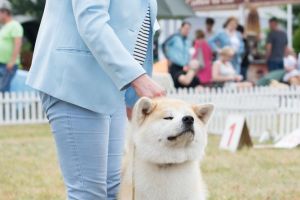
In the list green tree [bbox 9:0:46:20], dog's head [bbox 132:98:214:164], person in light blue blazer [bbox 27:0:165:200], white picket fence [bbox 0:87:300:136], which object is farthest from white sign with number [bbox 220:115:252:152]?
green tree [bbox 9:0:46:20]

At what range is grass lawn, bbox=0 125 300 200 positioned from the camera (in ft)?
20.8

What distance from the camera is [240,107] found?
11.4 metres

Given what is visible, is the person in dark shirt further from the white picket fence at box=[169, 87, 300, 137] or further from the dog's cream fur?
the dog's cream fur

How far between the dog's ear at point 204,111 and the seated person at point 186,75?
10.4m

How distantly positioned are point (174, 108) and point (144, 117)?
147 millimetres

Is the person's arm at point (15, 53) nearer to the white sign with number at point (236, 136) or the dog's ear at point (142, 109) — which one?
the white sign with number at point (236, 136)

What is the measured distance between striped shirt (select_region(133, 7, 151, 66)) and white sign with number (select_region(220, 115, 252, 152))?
17.6ft

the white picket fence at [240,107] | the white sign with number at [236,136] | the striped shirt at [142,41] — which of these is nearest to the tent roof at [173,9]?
the white picket fence at [240,107]

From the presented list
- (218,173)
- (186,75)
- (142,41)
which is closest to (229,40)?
(186,75)

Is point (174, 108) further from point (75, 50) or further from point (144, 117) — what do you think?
point (75, 50)

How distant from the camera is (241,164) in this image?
8.03m

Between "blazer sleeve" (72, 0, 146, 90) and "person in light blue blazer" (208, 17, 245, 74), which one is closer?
"blazer sleeve" (72, 0, 146, 90)

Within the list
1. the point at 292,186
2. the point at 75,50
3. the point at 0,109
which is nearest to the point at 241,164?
the point at 292,186

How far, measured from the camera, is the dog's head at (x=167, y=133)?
11.9ft
